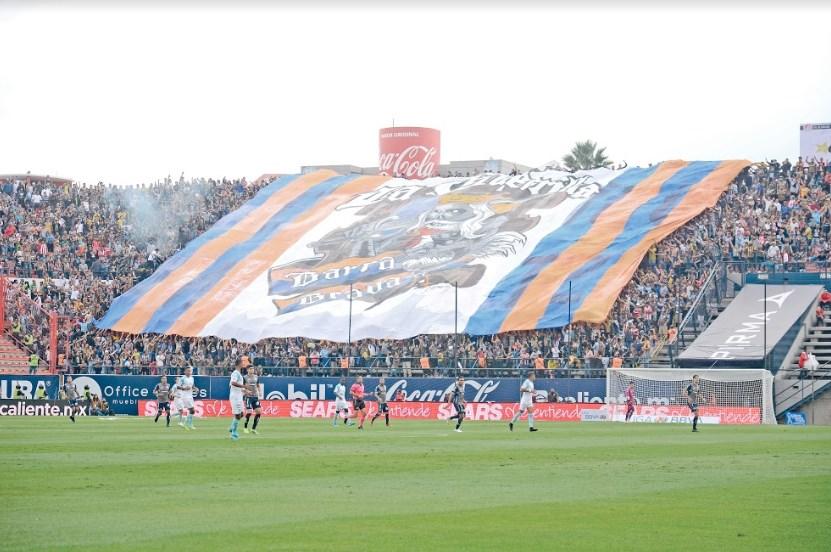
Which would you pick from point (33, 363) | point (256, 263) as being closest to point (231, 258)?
point (256, 263)

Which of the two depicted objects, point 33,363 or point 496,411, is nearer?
point 496,411

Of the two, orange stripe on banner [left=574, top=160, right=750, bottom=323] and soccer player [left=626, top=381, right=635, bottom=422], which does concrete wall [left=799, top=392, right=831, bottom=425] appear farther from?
orange stripe on banner [left=574, top=160, right=750, bottom=323]

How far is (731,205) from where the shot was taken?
249ft

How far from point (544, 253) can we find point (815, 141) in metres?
37.1

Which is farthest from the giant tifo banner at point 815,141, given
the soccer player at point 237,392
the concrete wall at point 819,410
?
the soccer player at point 237,392

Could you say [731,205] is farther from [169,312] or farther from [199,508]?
[199,508]

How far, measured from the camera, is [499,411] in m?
62.9

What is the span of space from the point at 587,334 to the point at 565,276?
5.26 metres

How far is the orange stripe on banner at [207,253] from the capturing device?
81.1 m

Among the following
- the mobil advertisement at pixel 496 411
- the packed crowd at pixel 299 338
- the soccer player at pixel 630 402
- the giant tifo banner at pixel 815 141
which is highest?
the giant tifo banner at pixel 815 141

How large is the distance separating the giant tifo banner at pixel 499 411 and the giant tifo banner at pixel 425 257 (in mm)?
7357

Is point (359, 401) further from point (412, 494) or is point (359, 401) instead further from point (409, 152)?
point (409, 152)

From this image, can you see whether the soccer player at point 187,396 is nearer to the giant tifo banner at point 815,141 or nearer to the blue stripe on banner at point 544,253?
the blue stripe on banner at point 544,253

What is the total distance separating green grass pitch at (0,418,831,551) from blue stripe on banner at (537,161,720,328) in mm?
30700
